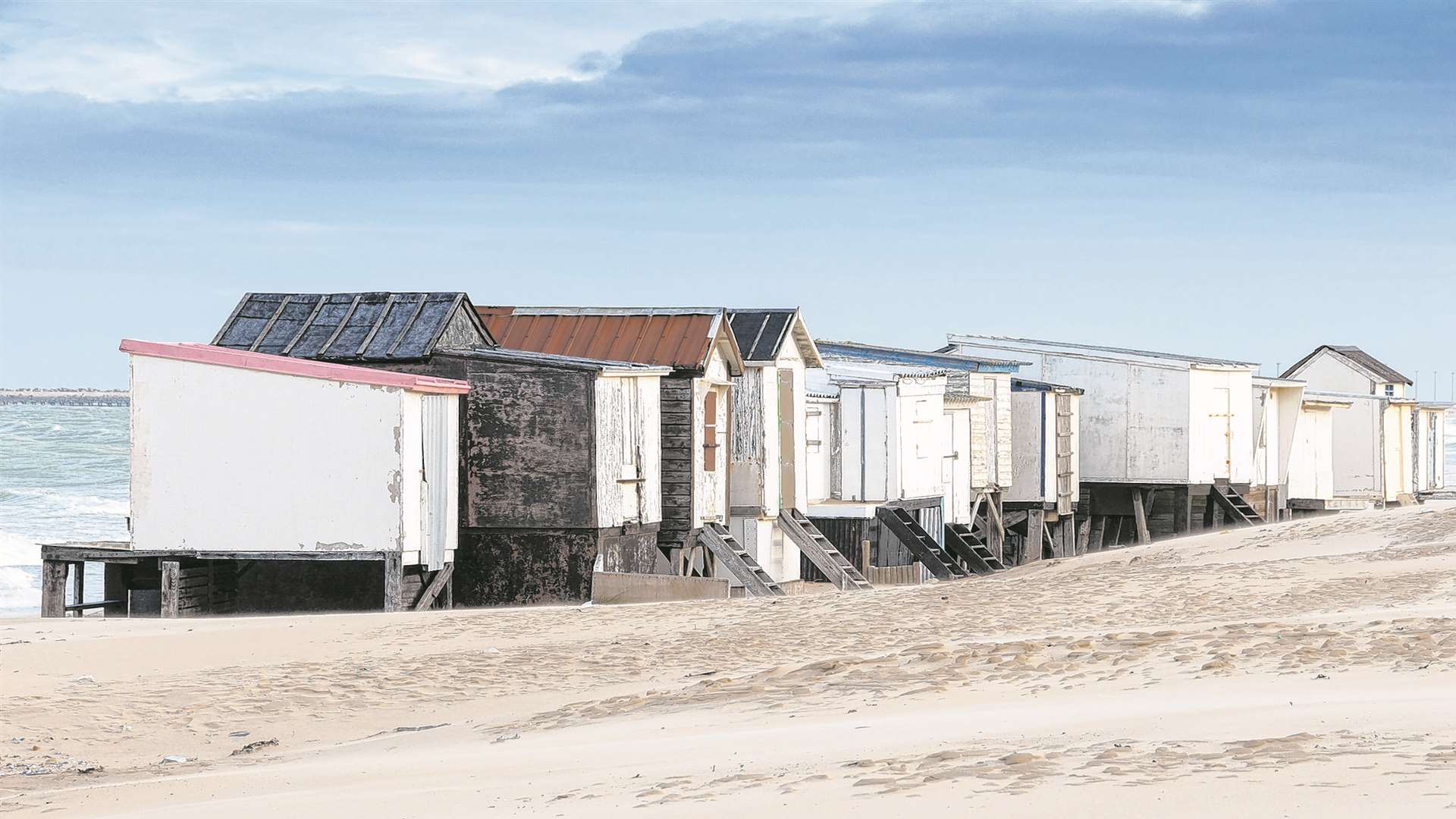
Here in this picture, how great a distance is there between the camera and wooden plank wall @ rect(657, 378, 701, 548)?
2572cm

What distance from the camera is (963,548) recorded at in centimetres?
3322

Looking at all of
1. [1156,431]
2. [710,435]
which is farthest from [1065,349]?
[710,435]

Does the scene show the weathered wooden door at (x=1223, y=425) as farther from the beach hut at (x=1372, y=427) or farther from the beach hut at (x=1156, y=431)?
the beach hut at (x=1372, y=427)

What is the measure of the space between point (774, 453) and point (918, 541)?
443 cm

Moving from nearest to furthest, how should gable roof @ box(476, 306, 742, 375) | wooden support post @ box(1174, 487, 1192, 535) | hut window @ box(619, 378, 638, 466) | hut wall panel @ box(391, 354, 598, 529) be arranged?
hut wall panel @ box(391, 354, 598, 529), hut window @ box(619, 378, 638, 466), gable roof @ box(476, 306, 742, 375), wooden support post @ box(1174, 487, 1192, 535)

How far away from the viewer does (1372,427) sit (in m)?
49.5

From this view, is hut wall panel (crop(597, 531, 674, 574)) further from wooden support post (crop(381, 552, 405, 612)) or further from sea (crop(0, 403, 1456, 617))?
sea (crop(0, 403, 1456, 617))

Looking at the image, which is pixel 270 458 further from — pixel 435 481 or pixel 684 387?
pixel 684 387

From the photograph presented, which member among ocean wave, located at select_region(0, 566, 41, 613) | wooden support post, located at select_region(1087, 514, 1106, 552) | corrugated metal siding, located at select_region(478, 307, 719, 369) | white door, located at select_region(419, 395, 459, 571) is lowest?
ocean wave, located at select_region(0, 566, 41, 613)

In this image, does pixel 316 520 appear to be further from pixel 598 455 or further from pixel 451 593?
pixel 598 455

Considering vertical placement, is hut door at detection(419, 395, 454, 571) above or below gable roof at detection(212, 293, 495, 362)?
below

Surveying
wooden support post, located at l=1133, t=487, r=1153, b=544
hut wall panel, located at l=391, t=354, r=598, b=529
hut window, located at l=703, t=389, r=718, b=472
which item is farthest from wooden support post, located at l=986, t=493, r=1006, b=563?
hut wall panel, located at l=391, t=354, r=598, b=529

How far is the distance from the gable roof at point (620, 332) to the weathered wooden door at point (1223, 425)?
18.1 metres

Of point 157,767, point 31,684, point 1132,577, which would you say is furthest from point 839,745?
point 1132,577
